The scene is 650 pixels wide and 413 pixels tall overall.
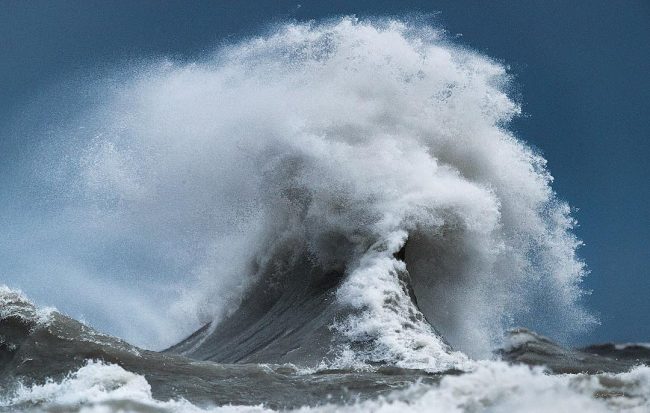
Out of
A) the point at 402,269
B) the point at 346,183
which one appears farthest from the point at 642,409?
the point at 346,183

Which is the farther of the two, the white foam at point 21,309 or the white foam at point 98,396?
the white foam at point 21,309

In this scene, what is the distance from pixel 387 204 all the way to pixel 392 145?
201cm

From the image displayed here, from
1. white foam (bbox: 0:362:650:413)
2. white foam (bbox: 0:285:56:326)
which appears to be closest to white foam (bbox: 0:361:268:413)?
white foam (bbox: 0:362:650:413)

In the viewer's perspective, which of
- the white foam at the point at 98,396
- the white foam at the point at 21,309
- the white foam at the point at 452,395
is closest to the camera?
the white foam at the point at 452,395

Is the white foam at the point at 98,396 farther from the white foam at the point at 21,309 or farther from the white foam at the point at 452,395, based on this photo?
the white foam at the point at 21,309

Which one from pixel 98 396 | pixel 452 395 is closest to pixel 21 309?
pixel 98 396

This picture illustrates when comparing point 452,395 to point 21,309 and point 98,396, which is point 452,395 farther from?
point 21,309

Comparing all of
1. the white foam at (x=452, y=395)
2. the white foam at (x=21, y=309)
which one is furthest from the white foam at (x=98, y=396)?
the white foam at (x=21, y=309)

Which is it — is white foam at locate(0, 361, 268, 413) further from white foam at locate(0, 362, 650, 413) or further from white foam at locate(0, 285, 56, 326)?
white foam at locate(0, 285, 56, 326)

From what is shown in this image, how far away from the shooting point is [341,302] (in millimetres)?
13266

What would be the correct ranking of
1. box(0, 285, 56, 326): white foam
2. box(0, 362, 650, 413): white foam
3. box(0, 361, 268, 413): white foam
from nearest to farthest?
1. box(0, 362, 650, 413): white foam
2. box(0, 361, 268, 413): white foam
3. box(0, 285, 56, 326): white foam

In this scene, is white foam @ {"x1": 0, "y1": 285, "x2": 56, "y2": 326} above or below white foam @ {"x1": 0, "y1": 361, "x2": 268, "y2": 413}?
above

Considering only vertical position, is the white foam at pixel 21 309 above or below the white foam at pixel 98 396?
above

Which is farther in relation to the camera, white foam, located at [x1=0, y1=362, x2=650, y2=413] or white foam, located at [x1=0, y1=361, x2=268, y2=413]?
white foam, located at [x1=0, y1=361, x2=268, y2=413]
